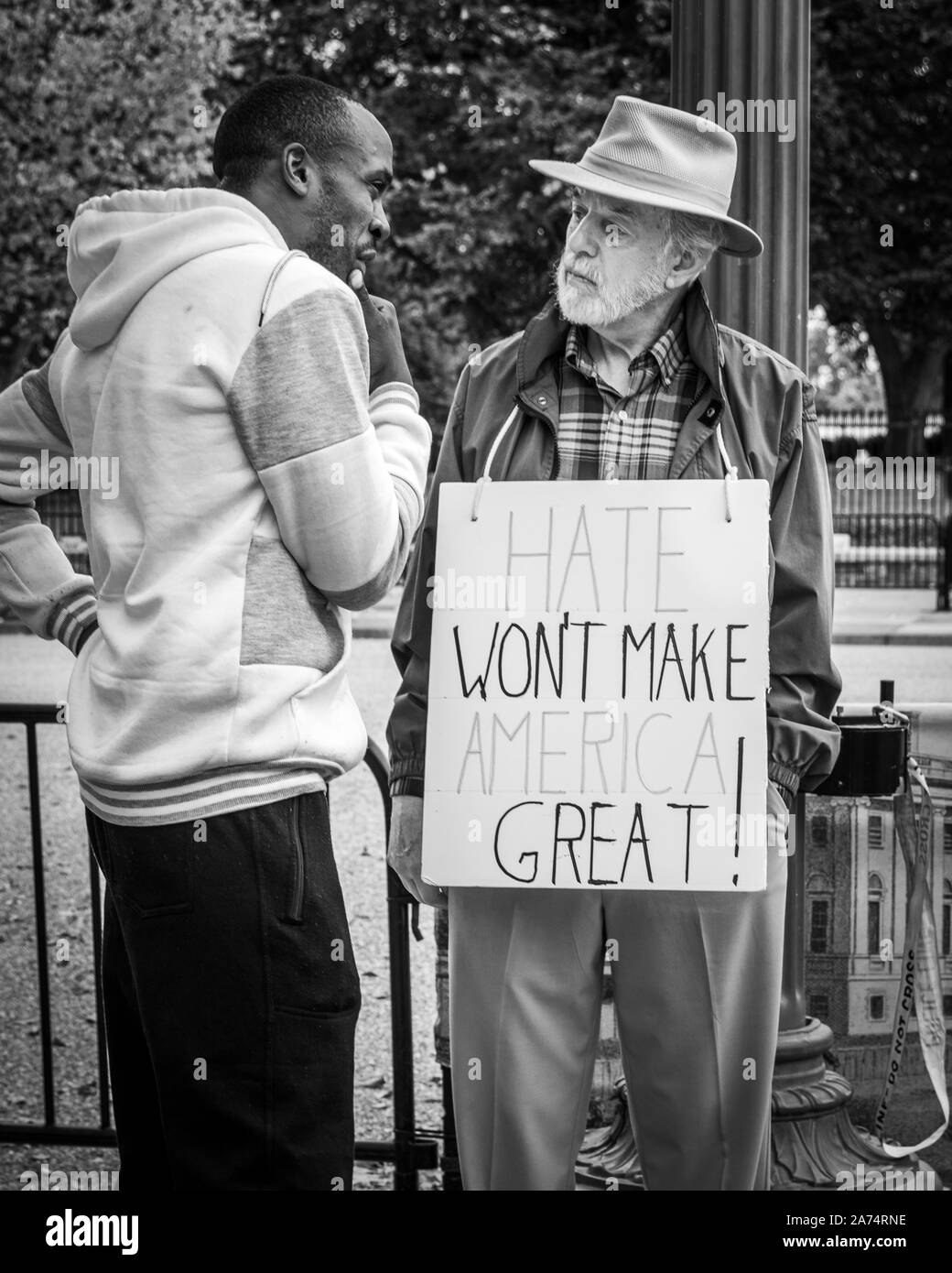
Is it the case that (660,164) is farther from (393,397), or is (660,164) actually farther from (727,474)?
(393,397)

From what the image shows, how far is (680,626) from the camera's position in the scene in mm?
2539

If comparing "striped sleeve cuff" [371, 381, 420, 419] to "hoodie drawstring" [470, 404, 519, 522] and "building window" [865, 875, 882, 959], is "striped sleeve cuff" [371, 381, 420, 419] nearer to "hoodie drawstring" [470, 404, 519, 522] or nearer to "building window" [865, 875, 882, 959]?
"hoodie drawstring" [470, 404, 519, 522]

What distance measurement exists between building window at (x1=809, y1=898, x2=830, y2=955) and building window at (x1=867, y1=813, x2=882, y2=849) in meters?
0.16

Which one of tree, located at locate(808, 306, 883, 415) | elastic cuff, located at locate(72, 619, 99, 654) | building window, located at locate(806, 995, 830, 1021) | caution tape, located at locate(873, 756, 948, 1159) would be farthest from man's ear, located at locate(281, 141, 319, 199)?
tree, located at locate(808, 306, 883, 415)

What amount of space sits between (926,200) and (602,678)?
23.0 metres

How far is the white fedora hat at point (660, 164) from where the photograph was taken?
259cm

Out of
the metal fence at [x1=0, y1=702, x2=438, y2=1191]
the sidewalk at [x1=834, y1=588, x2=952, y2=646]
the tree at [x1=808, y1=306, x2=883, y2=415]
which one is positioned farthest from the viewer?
the tree at [x1=808, y1=306, x2=883, y2=415]

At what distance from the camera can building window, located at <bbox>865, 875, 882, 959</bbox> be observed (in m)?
3.42

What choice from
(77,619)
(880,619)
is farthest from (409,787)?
(880,619)

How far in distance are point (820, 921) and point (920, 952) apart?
0.82 feet

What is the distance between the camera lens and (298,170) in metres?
2.25
